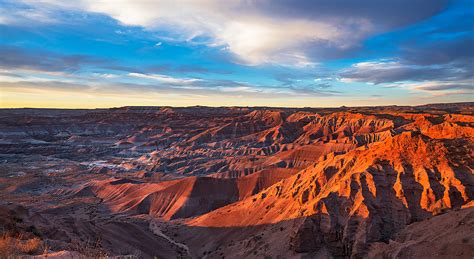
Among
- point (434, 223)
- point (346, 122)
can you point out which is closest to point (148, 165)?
point (346, 122)

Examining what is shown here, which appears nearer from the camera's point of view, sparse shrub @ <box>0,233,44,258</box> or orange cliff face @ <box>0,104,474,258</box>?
sparse shrub @ <box>0,233,44,258</box>

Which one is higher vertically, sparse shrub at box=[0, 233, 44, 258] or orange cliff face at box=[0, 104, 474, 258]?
sparse shrub at box=[0, 233, 44, 258]

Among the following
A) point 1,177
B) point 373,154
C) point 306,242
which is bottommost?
point 1,177

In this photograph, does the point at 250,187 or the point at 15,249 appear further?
the point at 250,187

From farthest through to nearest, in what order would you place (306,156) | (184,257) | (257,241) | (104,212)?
(306,156)
(104,212)
(184,257)
(257,241)

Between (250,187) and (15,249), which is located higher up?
(15,249)

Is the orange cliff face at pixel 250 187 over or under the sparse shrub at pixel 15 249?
under

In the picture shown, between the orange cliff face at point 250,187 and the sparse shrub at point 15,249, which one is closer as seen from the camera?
the sparse shrub at point 15,249

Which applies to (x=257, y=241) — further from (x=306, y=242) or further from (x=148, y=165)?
(x=148, y=165)
